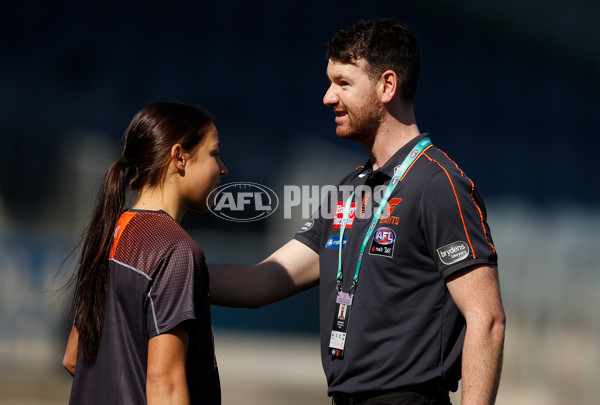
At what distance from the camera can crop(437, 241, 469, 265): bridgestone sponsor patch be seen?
2184 mm

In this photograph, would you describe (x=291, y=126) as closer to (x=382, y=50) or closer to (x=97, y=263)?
(x=382, y=50)

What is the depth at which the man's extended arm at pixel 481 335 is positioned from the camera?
211cm

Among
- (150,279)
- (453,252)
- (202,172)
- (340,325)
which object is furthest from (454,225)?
(150,279)

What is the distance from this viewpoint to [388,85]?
8.54 feet

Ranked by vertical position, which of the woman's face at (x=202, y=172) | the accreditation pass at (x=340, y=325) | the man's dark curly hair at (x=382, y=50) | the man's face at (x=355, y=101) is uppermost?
the man's dark curly hair at (x=382, y=50)

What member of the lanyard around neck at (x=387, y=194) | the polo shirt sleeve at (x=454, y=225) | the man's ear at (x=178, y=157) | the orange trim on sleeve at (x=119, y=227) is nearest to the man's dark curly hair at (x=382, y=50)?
the lanyard around neck at (x=387, y=194)

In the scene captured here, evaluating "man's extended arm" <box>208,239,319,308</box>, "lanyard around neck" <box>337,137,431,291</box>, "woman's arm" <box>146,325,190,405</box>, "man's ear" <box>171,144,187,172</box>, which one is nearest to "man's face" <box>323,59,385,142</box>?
"lanyard around neck" <box>337,137,431,291</box>

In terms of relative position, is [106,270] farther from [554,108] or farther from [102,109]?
[554,108]

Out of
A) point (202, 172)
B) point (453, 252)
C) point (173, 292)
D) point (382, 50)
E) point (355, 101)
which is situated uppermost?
point (382, 50)

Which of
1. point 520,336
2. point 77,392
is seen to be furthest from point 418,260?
point 520,336

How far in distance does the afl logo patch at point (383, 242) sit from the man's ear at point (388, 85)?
52cm

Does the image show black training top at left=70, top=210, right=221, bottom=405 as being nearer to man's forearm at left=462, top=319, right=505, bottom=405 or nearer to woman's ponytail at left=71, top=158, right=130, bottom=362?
woman's ponytail at left=71, top=158, right=130, bottom=362

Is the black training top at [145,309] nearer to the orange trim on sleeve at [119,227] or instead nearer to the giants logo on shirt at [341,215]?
the orange trim on sleeve at [119,227]

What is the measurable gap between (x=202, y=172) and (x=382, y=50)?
33.4 inches
